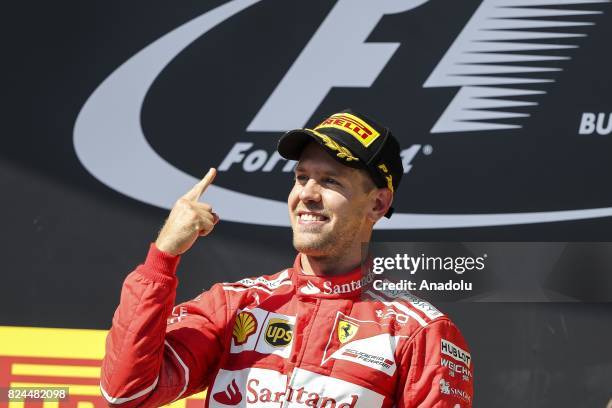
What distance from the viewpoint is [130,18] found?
132 inches

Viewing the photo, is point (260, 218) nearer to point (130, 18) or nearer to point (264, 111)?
point (264, 111)

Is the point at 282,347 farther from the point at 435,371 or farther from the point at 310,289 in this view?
the point at 435,371

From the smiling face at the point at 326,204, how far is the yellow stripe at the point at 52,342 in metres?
1.58

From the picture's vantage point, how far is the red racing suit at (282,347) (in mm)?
1729

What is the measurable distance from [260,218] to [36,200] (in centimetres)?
85

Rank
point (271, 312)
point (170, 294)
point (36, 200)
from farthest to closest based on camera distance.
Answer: point (36, 200) < point (271, 312) < point (170, 294)

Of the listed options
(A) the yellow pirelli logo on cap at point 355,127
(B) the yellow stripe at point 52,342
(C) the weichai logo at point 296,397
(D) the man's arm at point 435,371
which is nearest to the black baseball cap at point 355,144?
(A) the yellow pirelli logo on cap at point 355,127

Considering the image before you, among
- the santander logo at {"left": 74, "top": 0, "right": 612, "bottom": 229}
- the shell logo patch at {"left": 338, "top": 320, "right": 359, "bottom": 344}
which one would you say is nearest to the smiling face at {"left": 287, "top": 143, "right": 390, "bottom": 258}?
the shell logo patch at {"left": 338, "top": 320, "right": 359, "bottom": 344}

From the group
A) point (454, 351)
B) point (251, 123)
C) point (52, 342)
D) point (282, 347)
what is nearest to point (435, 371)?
point (454, 351)

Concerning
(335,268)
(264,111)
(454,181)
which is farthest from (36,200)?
(335,268)

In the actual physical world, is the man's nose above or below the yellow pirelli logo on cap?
below

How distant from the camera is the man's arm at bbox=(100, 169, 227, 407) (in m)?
1.71

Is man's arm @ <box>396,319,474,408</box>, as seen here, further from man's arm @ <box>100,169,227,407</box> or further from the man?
man's arm @ <box>100,169,227,407</box>

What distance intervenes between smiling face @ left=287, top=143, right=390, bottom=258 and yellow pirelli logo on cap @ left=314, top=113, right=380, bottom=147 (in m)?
0.06
